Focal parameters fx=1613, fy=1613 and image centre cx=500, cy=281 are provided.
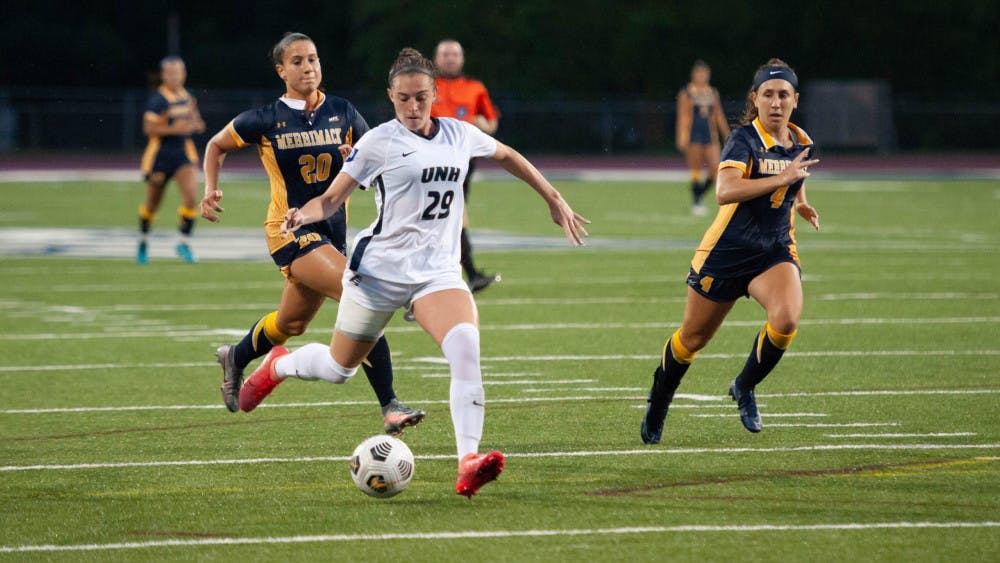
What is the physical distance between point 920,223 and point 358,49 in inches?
1589

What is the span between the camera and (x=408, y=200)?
741cm

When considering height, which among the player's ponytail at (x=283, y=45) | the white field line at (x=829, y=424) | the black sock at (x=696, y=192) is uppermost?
the player's ponytail at (x=283, y=45)

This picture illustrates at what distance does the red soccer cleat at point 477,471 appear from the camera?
6816 millimetres

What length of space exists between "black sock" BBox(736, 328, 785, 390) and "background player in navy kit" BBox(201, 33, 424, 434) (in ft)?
7.63

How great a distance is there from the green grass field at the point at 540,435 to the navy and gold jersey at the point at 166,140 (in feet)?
9.31

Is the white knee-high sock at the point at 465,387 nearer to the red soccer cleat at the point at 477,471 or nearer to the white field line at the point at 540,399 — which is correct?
the red soccer cleat at the point at 477,471

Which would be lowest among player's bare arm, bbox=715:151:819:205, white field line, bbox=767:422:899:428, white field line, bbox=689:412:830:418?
white field line, bbox=689:412:830:418

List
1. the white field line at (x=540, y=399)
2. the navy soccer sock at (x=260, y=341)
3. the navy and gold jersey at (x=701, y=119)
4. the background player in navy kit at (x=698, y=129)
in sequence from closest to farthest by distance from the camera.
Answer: the navy soccer sock at (x=260, y=341), the white field line at (x=540, y=399), the background player in navy kit at (x=698, y=129), the navy and gold jersey at (x=701, y=119)

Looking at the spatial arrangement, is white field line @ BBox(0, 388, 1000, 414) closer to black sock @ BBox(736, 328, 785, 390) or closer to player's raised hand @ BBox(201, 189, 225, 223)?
black sock @ BBox(736, 328, 785, 390)

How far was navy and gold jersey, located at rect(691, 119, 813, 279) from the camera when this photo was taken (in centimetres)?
857

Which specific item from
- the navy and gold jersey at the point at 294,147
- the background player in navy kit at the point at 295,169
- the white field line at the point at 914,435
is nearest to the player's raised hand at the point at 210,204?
the background player in navy kit at the point at 295,169

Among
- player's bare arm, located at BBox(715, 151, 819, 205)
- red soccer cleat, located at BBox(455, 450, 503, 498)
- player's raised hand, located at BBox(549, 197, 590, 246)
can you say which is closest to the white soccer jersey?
player's raised hand, located at BBox(549, 197, 590, 246)

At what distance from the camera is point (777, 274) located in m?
8.54

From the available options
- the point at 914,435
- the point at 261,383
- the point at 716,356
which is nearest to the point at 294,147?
the point at 261,383
